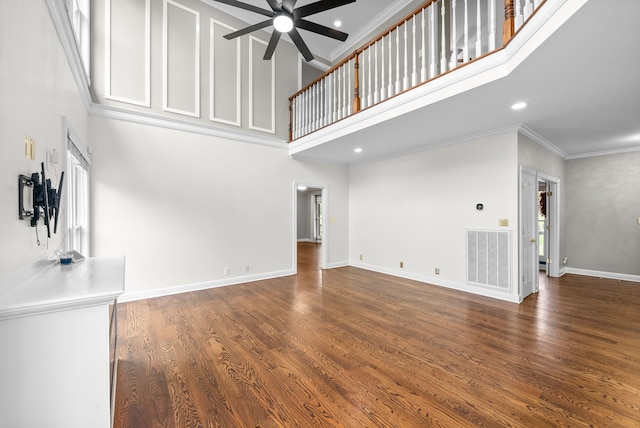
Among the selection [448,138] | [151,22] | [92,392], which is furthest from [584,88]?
[151,22]

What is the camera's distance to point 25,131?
5.11 feet

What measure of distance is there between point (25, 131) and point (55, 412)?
151cm

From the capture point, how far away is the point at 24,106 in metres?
1.54

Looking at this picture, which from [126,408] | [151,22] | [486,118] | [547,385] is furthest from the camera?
[151,22]

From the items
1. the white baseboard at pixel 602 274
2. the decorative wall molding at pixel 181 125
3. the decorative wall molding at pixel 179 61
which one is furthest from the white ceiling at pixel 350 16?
the white baseboard at pixel 602 274

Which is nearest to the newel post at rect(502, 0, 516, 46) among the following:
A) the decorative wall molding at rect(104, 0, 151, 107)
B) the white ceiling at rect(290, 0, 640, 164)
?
the white ceiling at rect(290, 0, 640, 164)

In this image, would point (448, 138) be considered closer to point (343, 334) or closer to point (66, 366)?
point (343, 334)

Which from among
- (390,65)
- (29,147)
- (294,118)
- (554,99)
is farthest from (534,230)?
(29,147)

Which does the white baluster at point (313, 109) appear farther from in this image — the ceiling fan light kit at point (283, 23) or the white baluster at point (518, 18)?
the white baluster at point (518, 18)

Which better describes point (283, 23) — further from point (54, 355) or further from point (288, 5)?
point (54, 355)

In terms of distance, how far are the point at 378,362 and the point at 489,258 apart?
2.91 m

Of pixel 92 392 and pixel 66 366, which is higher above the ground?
pixel 66 366

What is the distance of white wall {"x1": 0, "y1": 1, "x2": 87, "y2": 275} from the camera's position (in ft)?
4.34

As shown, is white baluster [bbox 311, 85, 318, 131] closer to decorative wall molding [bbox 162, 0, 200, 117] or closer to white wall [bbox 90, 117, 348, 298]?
white wall [bbox 90, 117, 348, 298]
